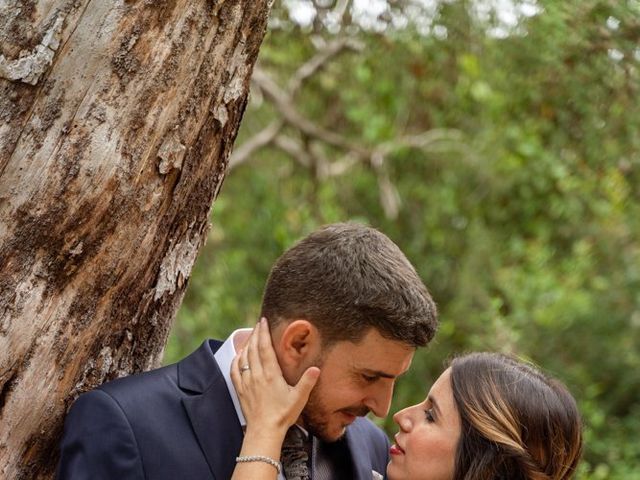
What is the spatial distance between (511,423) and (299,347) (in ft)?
2.62

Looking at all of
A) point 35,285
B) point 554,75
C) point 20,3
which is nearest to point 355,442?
point 35,285

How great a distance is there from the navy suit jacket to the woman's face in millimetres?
626

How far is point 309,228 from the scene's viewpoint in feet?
27.0

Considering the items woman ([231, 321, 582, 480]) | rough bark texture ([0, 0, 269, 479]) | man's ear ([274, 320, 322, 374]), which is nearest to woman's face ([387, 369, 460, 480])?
woman ([231, 321, 582, 480])

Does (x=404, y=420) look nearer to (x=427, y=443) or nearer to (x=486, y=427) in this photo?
(x=427, y=443)

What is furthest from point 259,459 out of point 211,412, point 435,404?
point 435,404

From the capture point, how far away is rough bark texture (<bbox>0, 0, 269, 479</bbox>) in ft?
9.35

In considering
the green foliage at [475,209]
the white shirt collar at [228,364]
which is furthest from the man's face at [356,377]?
the green foliage at [475,209]

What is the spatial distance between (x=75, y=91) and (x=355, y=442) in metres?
1.58

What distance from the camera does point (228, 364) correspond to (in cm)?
333

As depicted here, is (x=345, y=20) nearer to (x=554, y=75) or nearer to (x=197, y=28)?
(x=554, y=75)

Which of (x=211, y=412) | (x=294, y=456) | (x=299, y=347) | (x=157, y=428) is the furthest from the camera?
(x=294, y=456)

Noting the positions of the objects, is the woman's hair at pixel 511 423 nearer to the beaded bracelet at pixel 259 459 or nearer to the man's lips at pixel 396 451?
the man's lips at pixel 396 451

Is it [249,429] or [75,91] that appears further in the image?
[249,429]
